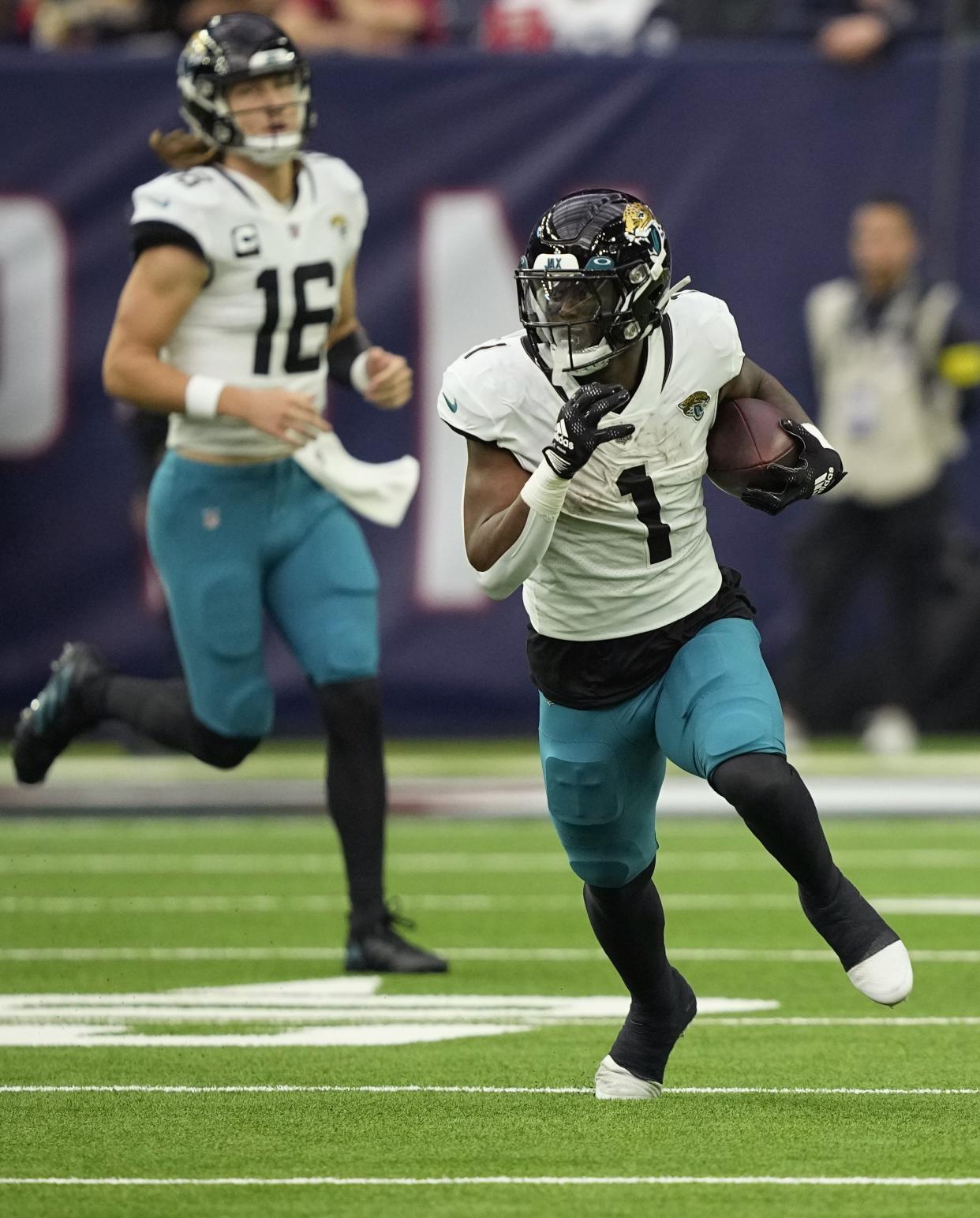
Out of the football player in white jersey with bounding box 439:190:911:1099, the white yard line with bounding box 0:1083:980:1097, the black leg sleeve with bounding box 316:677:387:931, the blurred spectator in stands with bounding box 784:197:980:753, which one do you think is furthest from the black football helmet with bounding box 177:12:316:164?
the blurred spectator in stands with bounding box 784:197:980:753

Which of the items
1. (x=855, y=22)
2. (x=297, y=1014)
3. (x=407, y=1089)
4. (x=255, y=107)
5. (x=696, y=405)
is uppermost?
(x=255, y=107)

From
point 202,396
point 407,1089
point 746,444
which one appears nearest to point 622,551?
point 746,444

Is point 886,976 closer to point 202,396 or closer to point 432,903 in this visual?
point 202,396

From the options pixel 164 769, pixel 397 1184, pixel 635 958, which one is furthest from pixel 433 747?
pixel 397 1184

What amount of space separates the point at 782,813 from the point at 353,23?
731 cm

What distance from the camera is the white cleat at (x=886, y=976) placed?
11.9 ft

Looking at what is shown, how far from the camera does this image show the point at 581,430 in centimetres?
363

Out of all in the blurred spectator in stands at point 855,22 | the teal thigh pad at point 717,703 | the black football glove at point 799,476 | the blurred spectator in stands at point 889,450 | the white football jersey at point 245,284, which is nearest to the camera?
the teal thigh pad at point 717,703

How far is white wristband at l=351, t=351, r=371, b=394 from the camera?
5648 mm

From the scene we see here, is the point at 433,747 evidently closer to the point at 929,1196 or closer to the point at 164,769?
the point at 164,769

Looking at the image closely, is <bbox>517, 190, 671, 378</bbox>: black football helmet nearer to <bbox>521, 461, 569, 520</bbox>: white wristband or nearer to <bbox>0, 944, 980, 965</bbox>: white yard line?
<bbox>521, 461, 569, 520</bbox>: white wristband

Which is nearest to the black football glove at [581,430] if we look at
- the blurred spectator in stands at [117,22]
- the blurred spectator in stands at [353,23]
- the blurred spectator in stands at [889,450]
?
the blurred spectator in stands at [889,450]

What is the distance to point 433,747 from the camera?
33.4 ft

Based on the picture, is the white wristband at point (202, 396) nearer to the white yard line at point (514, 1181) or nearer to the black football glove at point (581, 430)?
the black football glove at point (581, 430)
